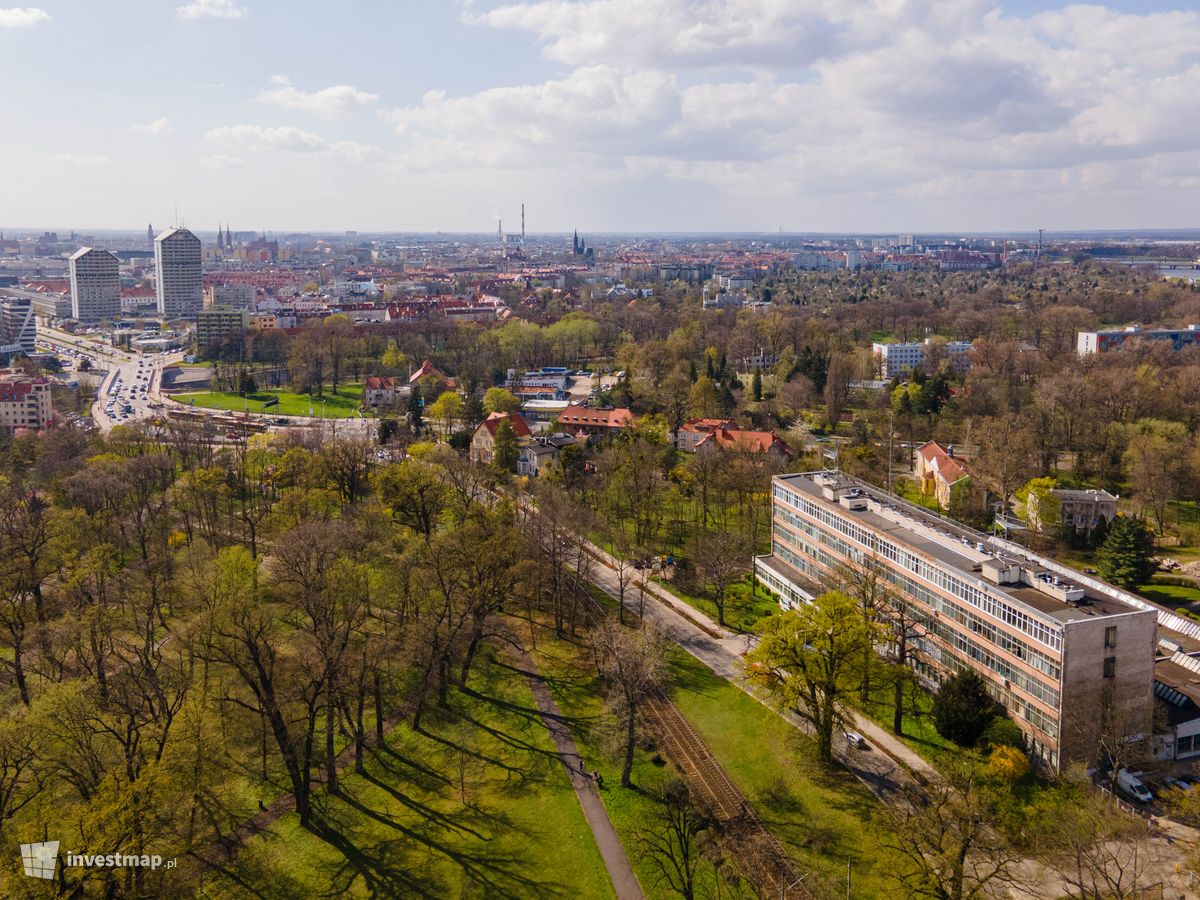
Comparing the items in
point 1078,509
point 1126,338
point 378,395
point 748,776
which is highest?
point 1126,338

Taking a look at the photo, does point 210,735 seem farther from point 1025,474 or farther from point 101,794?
point 1025,474

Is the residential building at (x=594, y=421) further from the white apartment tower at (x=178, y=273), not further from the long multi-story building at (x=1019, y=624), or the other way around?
the white apartment tower at (x=178, y=273)

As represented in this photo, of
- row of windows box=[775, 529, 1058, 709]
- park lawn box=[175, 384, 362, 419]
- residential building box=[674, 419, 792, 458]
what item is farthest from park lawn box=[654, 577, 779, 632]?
park lawn box=[175, 384, 362, 419]

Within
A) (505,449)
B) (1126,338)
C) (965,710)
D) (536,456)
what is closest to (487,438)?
(505,449)

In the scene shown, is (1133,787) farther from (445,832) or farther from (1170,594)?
(445,832)

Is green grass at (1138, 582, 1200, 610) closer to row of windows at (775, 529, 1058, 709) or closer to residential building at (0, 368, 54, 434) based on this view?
row of windows at (775, 529, 1058, 709)

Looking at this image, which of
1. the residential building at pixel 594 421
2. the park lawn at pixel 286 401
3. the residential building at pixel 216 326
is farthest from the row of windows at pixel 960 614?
the residential building at pixel 216 326
